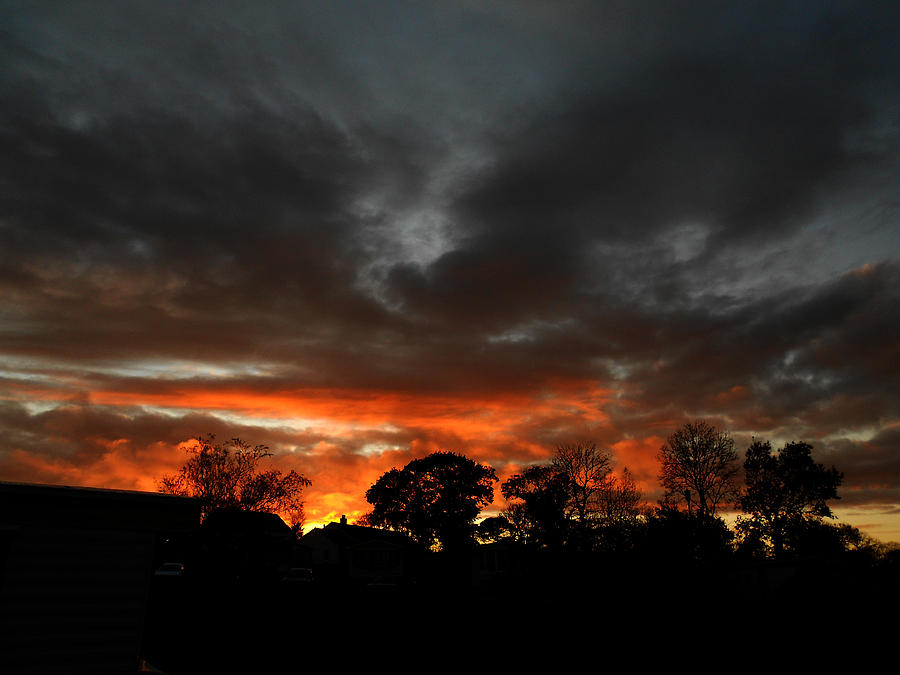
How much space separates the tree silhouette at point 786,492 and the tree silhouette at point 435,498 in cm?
3027

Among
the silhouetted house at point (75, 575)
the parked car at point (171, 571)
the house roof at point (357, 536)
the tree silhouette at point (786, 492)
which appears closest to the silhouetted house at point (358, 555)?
the house roof at point (357, 536)

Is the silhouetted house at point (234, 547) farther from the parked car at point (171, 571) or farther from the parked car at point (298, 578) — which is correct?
the parked car at point (298, 578)

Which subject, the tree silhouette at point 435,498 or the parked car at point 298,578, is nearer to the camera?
the parked car at point 298,578

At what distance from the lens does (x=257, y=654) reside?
57.2ft

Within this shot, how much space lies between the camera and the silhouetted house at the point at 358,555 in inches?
2836

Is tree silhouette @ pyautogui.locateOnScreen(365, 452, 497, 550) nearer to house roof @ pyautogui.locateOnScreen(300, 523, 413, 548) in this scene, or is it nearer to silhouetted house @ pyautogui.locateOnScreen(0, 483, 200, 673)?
house roof @ pyautogui.locateOnScreen(300, 523, 413, 548)

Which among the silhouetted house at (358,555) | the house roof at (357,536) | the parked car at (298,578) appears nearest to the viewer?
the parked car at (298,578)

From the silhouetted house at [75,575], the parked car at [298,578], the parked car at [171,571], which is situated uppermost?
the silhouetted house at [75,575]

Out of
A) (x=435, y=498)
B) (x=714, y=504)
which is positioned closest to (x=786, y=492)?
(x=714, y=504)

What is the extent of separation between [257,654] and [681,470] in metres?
42.7

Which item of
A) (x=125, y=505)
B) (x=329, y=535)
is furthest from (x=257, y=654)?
(x=329, y=535)

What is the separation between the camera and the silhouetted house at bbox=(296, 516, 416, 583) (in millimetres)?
72025

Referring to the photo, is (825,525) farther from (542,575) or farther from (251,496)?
(251,496)

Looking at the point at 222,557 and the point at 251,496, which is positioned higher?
the point at 251,496
